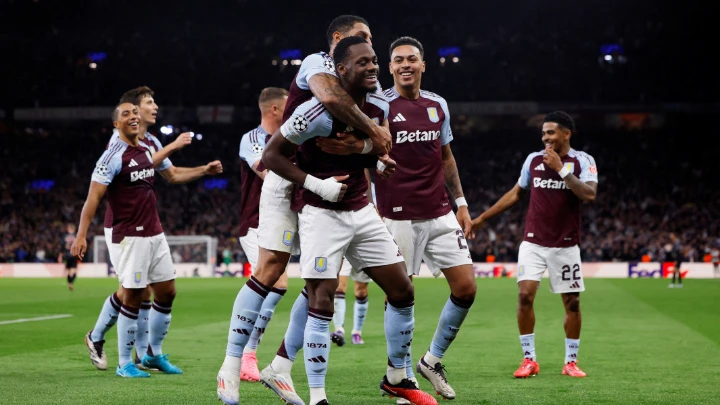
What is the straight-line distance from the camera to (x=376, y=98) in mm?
6059

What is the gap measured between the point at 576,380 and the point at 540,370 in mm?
915

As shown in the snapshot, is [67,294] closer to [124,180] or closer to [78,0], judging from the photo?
[124,180]

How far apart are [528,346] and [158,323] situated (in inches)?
138

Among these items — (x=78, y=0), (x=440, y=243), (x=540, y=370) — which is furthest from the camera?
(x=78, y=0)

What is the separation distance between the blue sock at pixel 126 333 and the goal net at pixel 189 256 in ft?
92.4

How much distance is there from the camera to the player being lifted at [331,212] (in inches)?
219

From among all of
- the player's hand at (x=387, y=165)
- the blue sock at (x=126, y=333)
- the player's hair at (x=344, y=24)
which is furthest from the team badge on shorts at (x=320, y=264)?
the blue sock at (x=126, y=333)

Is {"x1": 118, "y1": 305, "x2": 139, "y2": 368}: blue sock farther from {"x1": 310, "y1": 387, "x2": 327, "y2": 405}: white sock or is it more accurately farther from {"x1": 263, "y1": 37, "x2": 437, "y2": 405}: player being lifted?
{"x1": 310, "y1": 387, "x2": 327, "y2": 405}: white sock

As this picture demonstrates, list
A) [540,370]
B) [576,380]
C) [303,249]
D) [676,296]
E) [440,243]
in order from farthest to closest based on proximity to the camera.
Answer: [676,296] < [540,370] < [576,380] < [440,243] < [303,249]

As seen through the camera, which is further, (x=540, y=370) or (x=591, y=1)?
(x=591, y=1)

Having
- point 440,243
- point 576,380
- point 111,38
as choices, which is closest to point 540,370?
point 576,380

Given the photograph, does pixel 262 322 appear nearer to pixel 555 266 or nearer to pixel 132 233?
pixel 132 233

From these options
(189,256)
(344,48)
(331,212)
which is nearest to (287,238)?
(331,212)

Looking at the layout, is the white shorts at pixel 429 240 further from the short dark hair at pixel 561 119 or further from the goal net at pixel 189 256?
the goal net at pixel 189 256
